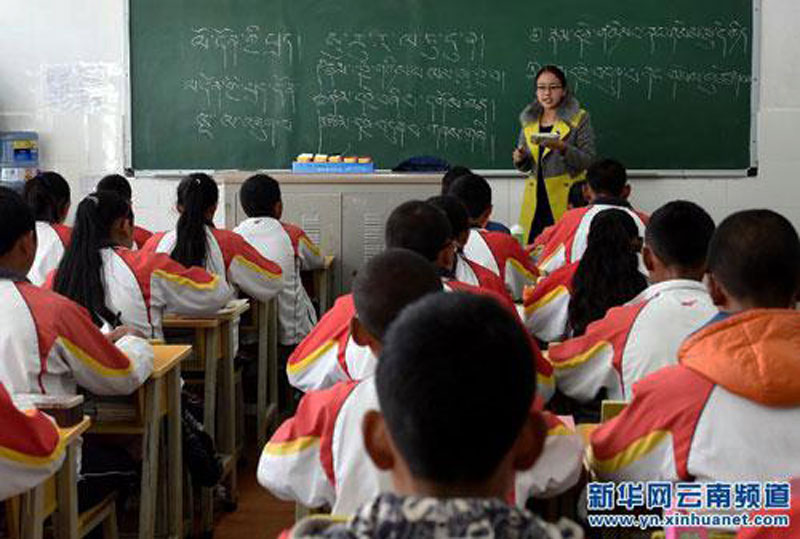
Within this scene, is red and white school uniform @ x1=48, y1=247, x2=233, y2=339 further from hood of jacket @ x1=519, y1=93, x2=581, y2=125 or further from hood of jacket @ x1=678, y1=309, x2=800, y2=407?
hood of jacket @ x1=519, y1=93, x2=581, y2=125

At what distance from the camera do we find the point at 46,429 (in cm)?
225

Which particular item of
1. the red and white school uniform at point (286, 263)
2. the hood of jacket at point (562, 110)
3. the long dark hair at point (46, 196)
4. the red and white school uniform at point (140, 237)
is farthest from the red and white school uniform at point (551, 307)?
the hood of jacket at point (562, 110)

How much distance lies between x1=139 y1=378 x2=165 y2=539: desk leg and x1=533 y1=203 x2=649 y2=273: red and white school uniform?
6.84 ft

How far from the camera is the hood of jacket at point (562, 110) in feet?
20.3

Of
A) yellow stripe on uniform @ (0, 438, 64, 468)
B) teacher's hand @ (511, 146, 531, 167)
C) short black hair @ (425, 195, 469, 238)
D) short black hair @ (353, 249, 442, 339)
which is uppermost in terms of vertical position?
teacher's hand @ (511, 146, 531, 167)

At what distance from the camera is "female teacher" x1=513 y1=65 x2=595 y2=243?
20.1ft

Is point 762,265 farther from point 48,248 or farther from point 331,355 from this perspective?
point 48,248

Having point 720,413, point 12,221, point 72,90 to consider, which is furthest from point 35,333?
point 72,90

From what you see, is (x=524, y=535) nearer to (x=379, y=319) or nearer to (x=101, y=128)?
(x=379, y=319)

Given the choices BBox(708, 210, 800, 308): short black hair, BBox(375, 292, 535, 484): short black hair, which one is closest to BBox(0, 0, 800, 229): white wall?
BBox(708, 210, 800, 308): short black hair

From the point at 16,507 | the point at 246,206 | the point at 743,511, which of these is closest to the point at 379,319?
the point at 743,511

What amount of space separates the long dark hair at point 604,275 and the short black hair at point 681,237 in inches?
17.1

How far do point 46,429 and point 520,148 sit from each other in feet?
14.1

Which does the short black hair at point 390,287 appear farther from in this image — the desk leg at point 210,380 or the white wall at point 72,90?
the white wall at point 72,90
